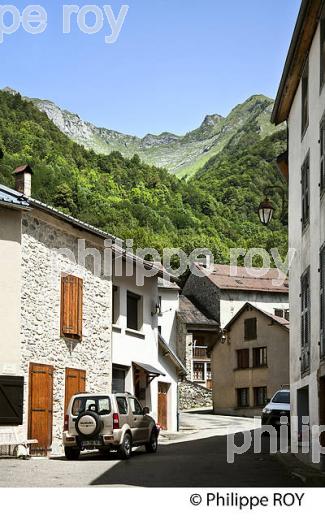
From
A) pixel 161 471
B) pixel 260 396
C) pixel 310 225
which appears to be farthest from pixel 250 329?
pixel 161 471

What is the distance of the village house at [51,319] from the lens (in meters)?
21.8

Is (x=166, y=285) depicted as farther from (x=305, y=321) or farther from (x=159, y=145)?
(x=159, y=145)

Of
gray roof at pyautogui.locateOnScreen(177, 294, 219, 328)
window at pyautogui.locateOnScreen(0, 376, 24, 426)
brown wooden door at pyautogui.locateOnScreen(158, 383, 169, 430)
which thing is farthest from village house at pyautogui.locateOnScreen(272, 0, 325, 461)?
gray roof at pyautogui.locateOnScreen(177, 294, 219, 328)

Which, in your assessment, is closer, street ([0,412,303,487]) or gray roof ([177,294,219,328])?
street ([0,412,303,487])

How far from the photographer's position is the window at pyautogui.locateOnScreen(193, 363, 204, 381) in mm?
61094

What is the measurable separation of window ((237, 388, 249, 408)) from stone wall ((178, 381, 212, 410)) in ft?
18.1

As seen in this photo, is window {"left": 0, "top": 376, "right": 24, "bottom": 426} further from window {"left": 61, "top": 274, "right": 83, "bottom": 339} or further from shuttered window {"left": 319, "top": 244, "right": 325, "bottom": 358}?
shuttered window {"left": 319, "top": 244, "right": 325, "bottom": 358}

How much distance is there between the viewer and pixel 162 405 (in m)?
32.2

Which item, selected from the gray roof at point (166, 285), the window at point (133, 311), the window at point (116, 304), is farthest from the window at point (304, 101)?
the gray roof at point (166, 285)

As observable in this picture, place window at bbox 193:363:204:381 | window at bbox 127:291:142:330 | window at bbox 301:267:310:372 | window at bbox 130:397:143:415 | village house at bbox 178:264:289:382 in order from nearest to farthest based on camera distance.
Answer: window at bbox 301:267:310:372, window at bbox 130:397:143:415, window at bbox 127:291:142:330, window at bbox 193:363:204:381, village house at bbox 178:264:289:382

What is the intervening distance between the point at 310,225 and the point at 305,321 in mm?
2447

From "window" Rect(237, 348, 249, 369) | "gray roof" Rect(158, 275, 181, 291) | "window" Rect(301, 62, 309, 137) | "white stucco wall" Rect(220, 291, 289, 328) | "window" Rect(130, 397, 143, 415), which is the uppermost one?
"window" Rect(301, 62, 309, 137)

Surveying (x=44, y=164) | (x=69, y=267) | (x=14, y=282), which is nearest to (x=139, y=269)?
(x=69, y=267)

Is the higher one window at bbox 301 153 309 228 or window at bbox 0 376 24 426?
window at bbox 301 153 309 228
